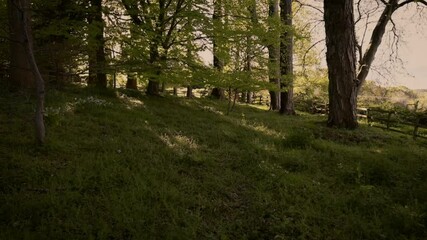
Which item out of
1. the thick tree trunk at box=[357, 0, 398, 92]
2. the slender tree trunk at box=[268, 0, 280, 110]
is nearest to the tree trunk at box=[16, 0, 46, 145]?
the slender tree trunk at box=[268, 0, 280, 110]

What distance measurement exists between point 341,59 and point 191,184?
8241 millimetres

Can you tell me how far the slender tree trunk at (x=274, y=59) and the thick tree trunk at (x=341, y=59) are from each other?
283cm

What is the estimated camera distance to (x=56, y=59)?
11.8 m

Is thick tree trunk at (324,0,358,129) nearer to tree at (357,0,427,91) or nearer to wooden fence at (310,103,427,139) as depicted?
tree at (357,0,427,91)

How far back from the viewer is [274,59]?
1586 cm

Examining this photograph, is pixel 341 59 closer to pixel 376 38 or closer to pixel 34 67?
pixel 376 38

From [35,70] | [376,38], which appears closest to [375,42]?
[376,38]

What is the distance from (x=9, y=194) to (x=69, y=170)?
1.12 m

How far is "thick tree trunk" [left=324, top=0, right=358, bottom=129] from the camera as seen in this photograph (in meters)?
11.5

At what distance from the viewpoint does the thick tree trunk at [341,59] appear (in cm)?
1152

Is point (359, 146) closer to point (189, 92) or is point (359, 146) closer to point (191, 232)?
point (191, 232)

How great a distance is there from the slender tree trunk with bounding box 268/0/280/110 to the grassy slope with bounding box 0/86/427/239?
21.0ft

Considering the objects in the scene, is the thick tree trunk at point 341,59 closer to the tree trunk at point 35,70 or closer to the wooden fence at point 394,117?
the wooden fence at point 394,117

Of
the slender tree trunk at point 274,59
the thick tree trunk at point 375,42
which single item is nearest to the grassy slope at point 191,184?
the slender tree trunk at point 274,59
